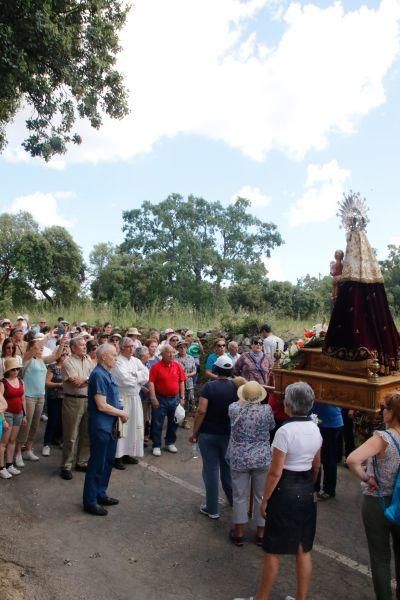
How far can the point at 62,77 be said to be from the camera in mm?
10711

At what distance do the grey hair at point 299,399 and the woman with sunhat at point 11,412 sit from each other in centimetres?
416

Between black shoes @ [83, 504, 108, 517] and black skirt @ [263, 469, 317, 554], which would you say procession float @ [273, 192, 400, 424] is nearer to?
black skirt @ [263, 469, 317, 554]

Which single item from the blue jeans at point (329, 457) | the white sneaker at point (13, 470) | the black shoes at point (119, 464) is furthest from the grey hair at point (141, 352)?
the blue jeans at point (329, 457)

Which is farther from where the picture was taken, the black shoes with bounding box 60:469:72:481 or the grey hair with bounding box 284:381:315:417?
the black shoes with bounding box 60:469:72:481

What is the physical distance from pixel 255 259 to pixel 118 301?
42.8 ft

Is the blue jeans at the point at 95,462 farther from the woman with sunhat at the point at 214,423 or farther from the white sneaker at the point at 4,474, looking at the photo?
the white sneaker at the point at 4,474

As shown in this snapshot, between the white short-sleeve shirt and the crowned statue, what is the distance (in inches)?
58.1

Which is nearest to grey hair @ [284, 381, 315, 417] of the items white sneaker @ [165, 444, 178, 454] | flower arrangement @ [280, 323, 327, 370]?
flower arrangement @ [280, 323, 327, 370]

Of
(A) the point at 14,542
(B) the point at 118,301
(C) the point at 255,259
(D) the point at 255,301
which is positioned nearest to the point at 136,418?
(A) the point at 14,542

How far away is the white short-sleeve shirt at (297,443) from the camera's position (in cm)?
368

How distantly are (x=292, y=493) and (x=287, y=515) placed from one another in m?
0.16

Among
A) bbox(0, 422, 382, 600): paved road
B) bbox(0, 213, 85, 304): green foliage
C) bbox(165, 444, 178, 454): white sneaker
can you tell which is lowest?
bbox(0, 422, 382, 600): paved road

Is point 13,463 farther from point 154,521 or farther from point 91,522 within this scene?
point 154,521

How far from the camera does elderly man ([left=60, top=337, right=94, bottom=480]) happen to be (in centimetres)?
673
